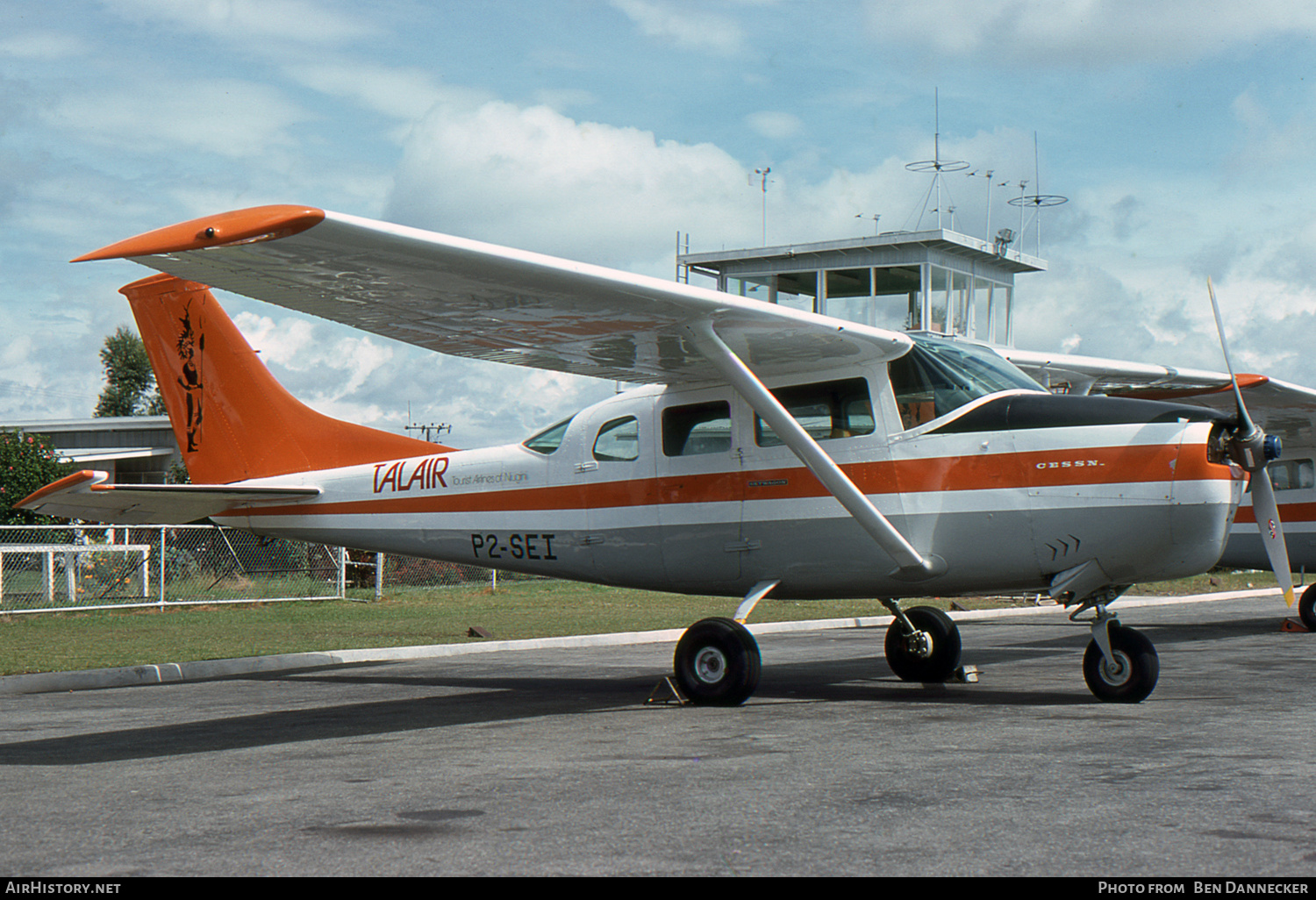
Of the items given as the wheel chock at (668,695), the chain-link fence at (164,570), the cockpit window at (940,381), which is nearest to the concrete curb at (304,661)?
the chain-link fence at (164,570)

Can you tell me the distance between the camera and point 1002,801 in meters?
5.09

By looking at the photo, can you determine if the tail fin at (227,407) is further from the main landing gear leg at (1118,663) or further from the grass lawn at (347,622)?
the main landing gear leg at (1118,663)

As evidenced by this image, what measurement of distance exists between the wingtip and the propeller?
6.10m

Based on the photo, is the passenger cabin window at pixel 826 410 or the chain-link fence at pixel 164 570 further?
the chain-link fence at pixel 164 570

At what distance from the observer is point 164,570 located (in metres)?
20.9

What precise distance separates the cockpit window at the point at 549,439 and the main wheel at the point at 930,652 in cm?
342

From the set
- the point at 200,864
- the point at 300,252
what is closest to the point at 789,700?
the point at 300,252

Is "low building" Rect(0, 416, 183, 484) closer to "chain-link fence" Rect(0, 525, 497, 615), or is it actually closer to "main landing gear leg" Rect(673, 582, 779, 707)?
"chain-link fence" Rect(0, 525, 497, 615)

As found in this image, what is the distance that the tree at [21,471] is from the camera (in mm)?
37219

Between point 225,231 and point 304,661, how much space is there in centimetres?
757

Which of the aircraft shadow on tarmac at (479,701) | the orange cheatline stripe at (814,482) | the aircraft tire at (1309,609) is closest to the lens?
the aircraft shadow on tarmac at (479,701)

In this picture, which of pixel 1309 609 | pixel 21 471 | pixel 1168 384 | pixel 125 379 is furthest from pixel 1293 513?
pixel 125 379

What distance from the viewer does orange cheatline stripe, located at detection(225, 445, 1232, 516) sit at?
319 inches

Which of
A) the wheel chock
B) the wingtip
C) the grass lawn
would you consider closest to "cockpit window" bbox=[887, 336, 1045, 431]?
the wheel chock
